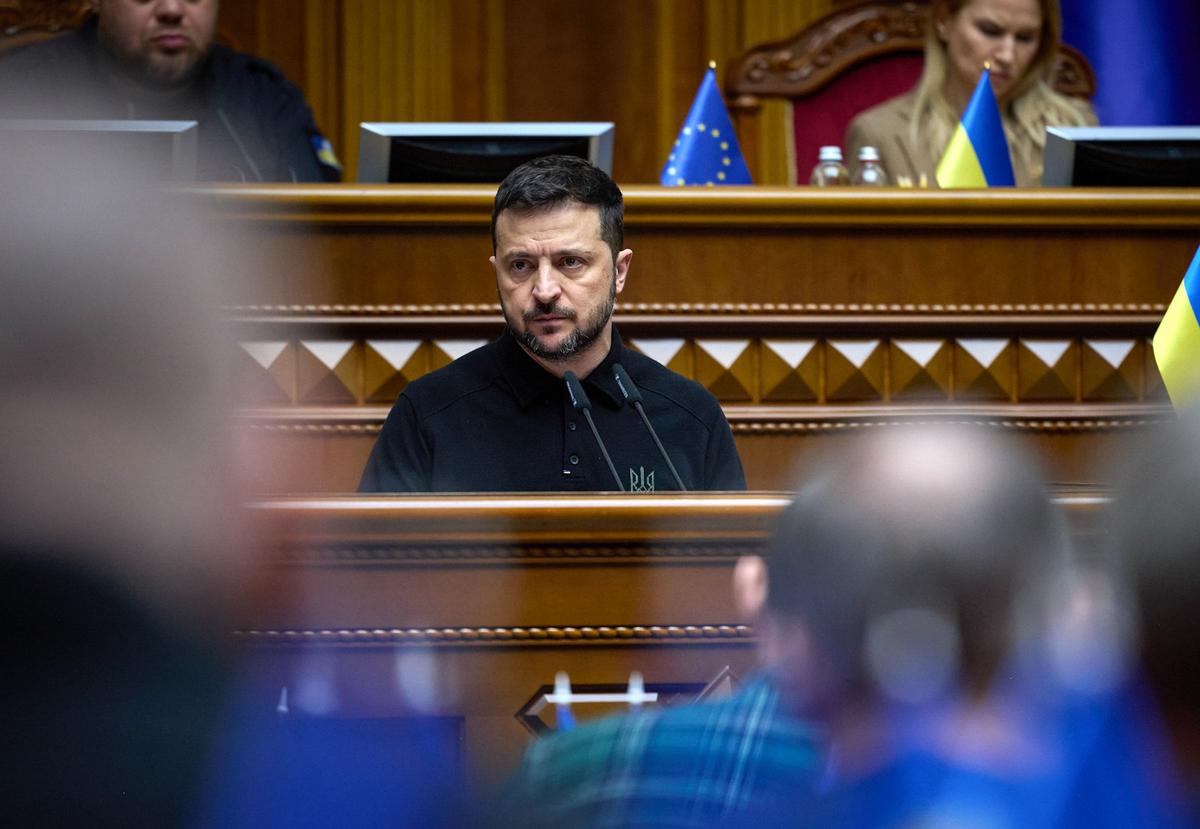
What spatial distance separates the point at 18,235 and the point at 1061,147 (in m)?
2.63

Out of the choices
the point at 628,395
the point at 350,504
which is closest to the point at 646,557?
→ the point at 350,504

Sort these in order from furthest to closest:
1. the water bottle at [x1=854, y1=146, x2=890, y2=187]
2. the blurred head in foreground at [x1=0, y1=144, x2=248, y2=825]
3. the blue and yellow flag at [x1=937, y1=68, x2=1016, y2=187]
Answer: the water bottle at [x1=854, y1=146, x2=890, y2=187], the blue and yellow flag at [x1=937, y1=68, x2=1016, y2=187], the blurred head in foreground at [x1=0, y1=144, x2=248, y2=825]

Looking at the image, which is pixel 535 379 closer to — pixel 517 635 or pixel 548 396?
pixel 548 396

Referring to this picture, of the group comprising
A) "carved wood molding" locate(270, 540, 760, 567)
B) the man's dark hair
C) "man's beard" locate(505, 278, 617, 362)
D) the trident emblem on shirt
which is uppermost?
the man's dark hair

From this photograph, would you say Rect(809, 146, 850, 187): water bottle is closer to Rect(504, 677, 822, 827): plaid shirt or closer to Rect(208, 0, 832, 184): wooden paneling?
Rect(208, 0, 832, 184): wooden paneling

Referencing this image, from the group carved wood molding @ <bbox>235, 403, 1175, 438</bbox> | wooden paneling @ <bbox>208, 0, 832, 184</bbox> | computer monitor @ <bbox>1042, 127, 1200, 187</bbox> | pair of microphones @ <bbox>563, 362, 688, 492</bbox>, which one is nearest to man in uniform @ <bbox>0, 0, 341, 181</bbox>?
carved wood molding @ <bbox>235, 403, 1175, 438</bbox>

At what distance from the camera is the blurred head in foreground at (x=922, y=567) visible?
763 millimetres

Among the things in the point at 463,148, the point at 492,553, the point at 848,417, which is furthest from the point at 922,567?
the point at 463,148

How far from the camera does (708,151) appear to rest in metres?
3.26

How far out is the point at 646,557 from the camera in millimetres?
1507

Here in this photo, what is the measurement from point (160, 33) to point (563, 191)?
1403 millimetres

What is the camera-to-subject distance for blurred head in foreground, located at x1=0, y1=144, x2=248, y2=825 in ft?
2.20

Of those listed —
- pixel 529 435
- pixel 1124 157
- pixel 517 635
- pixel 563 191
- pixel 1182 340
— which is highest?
pixel 1124 157

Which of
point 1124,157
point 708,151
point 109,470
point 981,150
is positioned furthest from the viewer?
point 708,151
